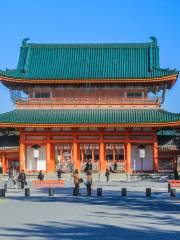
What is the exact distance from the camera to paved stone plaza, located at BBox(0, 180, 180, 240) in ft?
58.3

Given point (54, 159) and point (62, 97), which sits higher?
point (62, 97)

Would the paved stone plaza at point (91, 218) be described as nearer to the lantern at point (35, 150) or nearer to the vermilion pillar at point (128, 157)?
the lantern at point (35, 150)

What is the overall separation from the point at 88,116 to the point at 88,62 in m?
8.55

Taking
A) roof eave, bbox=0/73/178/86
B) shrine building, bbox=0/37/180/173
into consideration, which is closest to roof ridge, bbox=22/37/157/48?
shrine building, bbox=0/37/180/173

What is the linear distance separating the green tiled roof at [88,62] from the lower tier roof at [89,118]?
12.5 ft

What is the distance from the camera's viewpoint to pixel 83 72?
208 ft

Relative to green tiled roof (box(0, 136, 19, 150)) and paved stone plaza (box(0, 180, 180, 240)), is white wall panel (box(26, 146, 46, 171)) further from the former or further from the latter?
paved stone plaza (box(0, 180, 180, 240))

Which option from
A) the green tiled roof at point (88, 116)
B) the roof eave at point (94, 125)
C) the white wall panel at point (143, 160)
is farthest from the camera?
the white wall panel at point (143, 160)

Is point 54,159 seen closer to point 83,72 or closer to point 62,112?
point 62,112

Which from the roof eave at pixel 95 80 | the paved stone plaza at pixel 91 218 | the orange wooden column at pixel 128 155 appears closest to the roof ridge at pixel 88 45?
the roof eave at pixel 95 80

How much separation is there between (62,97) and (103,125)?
7.28m

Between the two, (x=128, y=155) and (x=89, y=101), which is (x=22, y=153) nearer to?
(x=89, y=101)

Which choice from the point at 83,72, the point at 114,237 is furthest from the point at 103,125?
the point at 114,237

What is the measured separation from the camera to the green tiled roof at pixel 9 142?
60.4m
